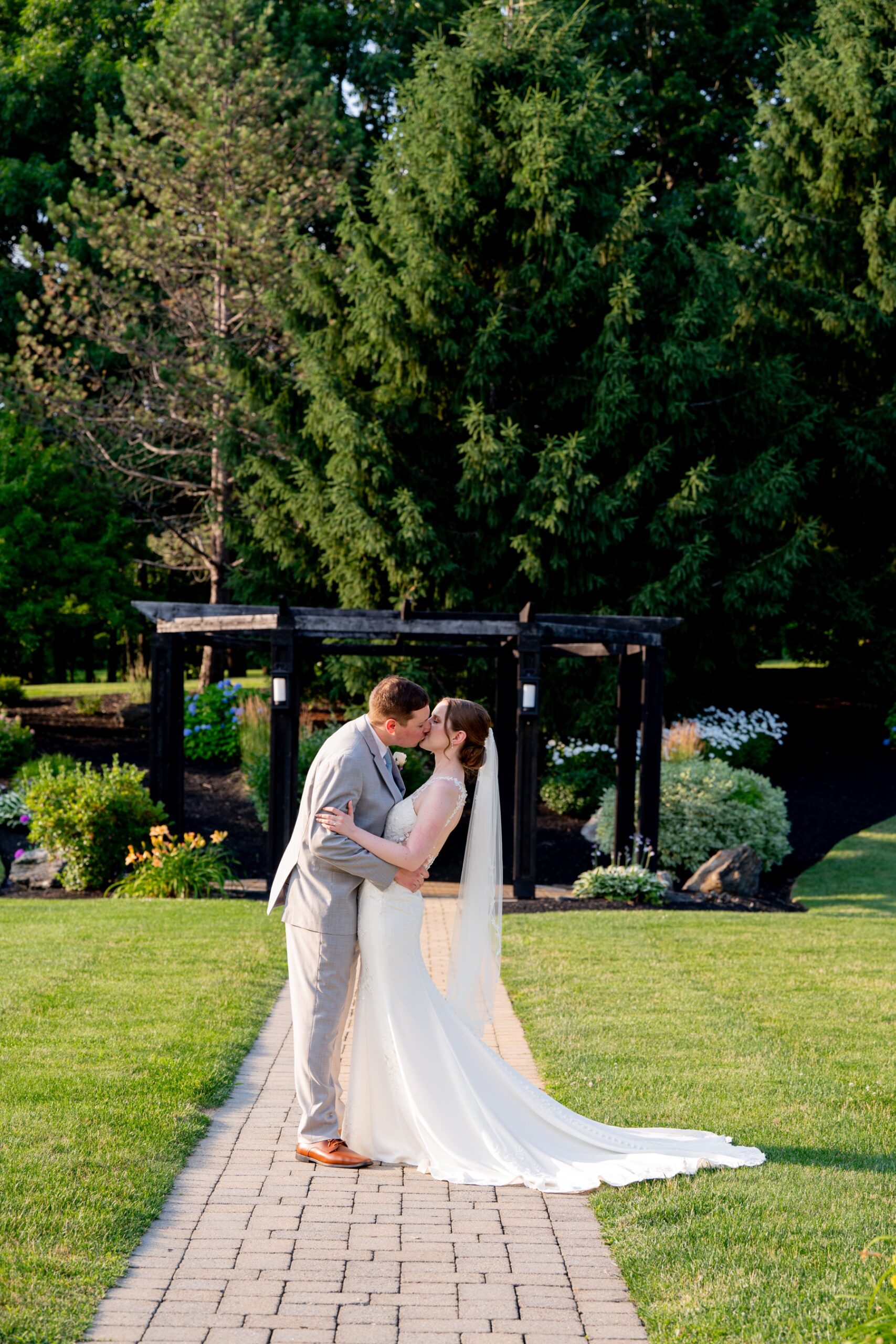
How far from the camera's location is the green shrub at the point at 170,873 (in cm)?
1215

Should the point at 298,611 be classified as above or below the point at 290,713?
above

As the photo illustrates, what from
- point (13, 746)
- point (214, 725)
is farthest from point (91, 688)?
point (13, 746)

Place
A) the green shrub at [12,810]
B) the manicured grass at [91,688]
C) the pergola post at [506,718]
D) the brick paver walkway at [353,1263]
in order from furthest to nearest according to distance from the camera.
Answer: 1. the manicured grass at [91,688]
2. the green shrub at [12,810]
3. the pergola post at [506,718]
4. the brick paver walkway at [353,1263]

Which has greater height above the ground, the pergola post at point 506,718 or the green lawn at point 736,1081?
the pergola post at point 506,718

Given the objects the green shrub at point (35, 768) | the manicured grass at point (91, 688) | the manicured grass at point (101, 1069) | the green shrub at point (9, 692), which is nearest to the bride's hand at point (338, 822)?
the manicured grass at point (101, 1069)

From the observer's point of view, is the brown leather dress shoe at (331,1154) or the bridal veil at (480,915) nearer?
the brown leather dress shoe at (331,1154)

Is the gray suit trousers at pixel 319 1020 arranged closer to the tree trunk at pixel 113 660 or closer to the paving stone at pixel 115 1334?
the paving stone at pixel 115 1334

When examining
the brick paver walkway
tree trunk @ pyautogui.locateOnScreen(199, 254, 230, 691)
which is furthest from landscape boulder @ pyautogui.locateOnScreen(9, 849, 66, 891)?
the brick paver walkway

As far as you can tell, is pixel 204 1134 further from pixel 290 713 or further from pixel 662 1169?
pixel 290 713

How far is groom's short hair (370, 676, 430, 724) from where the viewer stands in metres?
5.02

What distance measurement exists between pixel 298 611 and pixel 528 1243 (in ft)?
28.2

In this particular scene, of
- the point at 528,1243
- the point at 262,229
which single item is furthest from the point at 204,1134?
the point at 262,229

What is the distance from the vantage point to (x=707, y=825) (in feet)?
47.8

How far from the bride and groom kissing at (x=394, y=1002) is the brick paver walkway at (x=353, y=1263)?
18 cm
